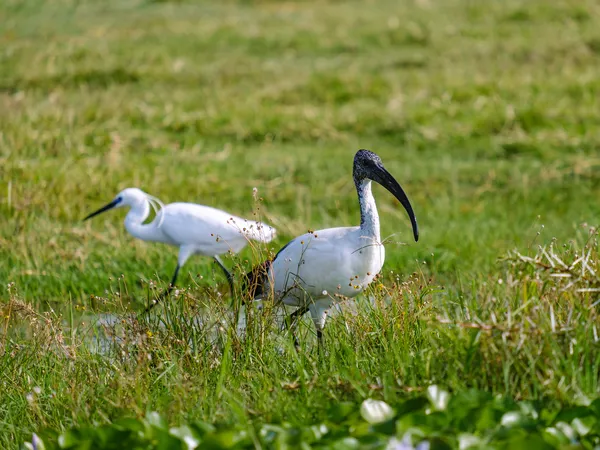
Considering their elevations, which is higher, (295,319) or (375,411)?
(375,411)

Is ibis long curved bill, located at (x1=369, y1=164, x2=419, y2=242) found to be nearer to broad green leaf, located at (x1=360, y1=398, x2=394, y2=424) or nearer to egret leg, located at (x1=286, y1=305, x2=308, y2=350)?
egret leg, located at (x1=286, y1=305, x2=308, y2=350)

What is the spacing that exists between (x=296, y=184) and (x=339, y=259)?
17.1 ft

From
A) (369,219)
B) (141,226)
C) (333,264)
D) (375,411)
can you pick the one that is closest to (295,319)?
(333,264)

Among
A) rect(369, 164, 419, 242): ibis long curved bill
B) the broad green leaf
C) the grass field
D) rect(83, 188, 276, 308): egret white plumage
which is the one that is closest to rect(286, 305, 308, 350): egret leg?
the grass field

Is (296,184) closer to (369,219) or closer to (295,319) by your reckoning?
(369,219)

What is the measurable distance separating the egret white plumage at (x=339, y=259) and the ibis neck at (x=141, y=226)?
2.12 m

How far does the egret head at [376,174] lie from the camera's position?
18.7ft

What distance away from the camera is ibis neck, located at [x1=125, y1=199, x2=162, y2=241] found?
308 inches

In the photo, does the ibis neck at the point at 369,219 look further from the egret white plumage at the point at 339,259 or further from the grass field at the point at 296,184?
the grass field at the point at 296,184

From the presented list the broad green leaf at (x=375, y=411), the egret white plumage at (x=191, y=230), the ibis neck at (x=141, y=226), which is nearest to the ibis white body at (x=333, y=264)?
the egret white plumage at (x=191, y=230)

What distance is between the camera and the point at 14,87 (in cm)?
1458

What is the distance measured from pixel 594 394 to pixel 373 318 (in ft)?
4.34

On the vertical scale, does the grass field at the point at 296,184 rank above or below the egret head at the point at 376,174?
below

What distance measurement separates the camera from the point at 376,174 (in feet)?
19.1
